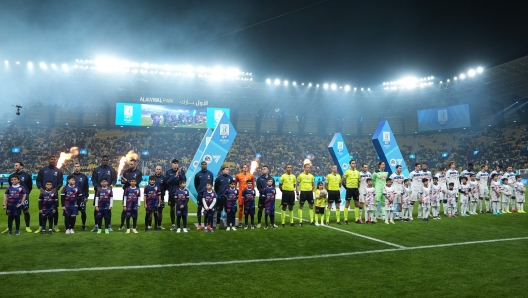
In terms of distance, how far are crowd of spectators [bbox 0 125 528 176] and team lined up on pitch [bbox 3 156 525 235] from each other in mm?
29230

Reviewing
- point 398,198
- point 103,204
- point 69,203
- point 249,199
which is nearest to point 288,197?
point 249,199

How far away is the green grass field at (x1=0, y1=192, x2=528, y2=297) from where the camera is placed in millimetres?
5508

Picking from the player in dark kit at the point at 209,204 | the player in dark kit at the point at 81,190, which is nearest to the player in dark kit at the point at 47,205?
the player in dark kit at the point at 81,190

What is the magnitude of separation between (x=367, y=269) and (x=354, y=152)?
4871cm

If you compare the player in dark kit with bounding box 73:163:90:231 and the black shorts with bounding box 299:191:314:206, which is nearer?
the player in dark kit with bounding box 73:163:90:231

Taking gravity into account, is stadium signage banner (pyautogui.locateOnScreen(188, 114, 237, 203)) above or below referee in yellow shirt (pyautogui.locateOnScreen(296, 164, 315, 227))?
above

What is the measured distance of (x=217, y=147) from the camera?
14.0m

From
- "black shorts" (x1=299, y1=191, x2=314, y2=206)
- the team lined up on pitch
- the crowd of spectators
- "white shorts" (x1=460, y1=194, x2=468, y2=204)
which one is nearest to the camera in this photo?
the team lined up on pitch

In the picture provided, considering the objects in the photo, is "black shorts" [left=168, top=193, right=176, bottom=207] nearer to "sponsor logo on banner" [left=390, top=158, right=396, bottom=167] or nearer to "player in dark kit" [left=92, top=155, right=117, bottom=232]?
"player in dark kit" [left=92, top=155, right=117, bottom=232]

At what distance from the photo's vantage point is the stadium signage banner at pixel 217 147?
13727mm

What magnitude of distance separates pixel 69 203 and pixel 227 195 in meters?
4.73

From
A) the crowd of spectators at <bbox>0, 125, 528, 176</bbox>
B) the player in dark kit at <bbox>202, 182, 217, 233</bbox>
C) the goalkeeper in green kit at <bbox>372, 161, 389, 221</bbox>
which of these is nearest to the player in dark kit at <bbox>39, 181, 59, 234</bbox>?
the player in dark kit at <bbox>202, 182, 217, 233</bbox>

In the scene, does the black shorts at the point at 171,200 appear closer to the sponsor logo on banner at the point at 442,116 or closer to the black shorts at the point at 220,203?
the black shorts at the point at 220,203

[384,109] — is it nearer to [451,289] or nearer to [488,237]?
[488,237]
